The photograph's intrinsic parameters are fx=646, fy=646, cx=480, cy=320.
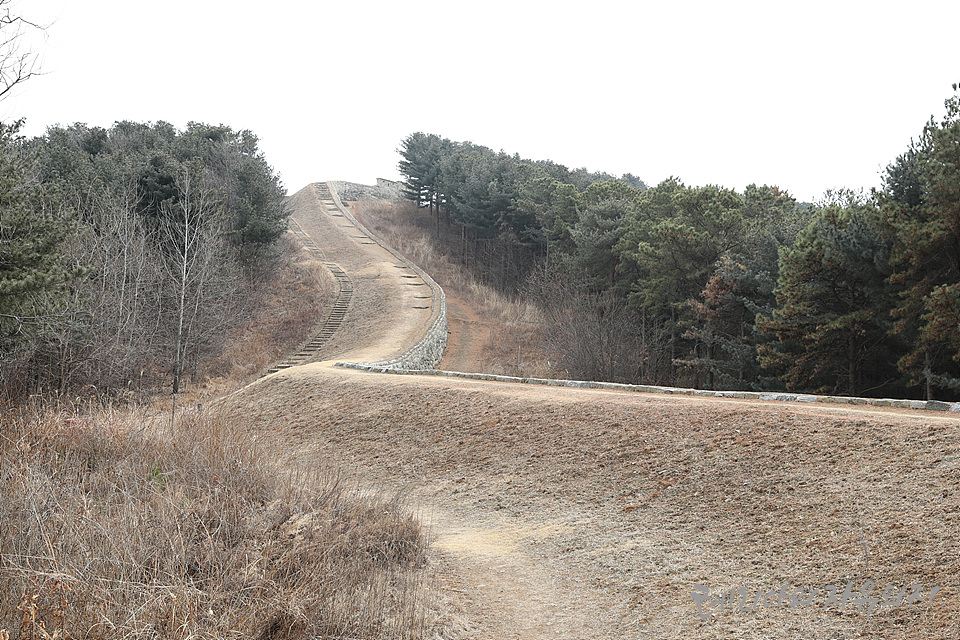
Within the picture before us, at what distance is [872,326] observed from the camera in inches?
656

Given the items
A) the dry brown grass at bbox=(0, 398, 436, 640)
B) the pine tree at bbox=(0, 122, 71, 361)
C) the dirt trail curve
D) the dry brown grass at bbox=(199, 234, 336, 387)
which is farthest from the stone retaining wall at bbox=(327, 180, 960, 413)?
the pine tree at bbox=(0, 122, 71, 361)

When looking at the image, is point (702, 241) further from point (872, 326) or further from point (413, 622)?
point (413, 622)

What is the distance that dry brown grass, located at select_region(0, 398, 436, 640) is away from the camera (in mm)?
3805

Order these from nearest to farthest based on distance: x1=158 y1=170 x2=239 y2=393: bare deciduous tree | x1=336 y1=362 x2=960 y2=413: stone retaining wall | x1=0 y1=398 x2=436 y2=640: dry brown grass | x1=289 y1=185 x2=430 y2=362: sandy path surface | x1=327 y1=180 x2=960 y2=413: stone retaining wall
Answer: x1=0 y1=398 x2=436 y2=640: dry brown grass < x1=336 y1=362 x2=960 y2=413: stone retaining wall < x1=327 y1=180 x2=960 y2=413: stone retaining wall < x1=158 y1=170 x2=239 y2=393: bare deciduous tree < x1=289 y1=185 x2=430 y2=362: sandy path surface

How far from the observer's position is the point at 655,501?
27.5 ft

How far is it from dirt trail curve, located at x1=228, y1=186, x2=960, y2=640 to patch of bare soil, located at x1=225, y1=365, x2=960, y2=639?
3 cm

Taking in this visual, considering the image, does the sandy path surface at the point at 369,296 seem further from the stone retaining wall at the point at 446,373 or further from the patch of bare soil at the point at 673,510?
the patch of bare soil at the point at 673,510

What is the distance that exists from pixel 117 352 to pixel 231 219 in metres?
15.1

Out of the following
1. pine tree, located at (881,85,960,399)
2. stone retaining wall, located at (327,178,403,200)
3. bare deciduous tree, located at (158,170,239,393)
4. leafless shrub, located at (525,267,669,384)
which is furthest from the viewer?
stone retaining wall, located at (327,178,403,200)

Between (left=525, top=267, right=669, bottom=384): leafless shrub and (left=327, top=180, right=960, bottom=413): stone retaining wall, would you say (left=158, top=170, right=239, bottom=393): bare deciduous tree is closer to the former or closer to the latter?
(left=327, top=180, right=960, bottom=413): stone retaining wall

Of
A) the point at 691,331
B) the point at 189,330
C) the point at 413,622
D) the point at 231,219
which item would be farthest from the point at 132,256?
the point at 413,622

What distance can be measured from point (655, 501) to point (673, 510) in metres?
0.37

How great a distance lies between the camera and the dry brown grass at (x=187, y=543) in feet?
12.5

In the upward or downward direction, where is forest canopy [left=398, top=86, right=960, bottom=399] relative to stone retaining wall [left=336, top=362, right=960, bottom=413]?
upward
